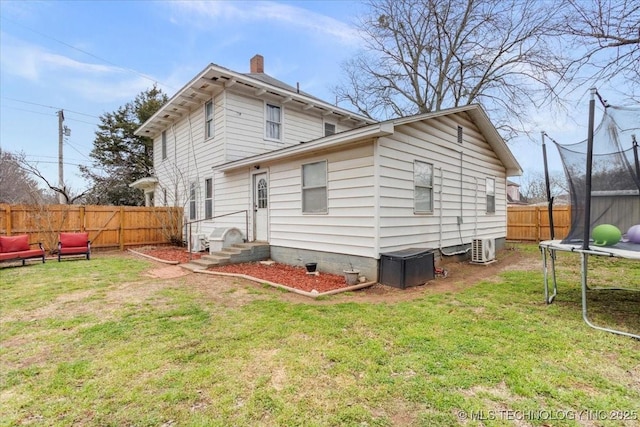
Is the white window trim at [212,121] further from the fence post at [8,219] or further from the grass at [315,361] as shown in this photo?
the grass at [315,361]

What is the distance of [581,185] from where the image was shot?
14.6 feet

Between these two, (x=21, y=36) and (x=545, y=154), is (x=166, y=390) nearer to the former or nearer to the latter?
(x=545, y=154)

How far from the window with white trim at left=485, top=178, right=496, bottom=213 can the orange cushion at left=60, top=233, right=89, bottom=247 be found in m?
13.2

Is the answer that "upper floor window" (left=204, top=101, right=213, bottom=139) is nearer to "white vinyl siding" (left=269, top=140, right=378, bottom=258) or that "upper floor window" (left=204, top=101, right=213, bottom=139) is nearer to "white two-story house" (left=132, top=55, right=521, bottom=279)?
"white two-story house" (left=132, top=55, right=521, bottom=279)

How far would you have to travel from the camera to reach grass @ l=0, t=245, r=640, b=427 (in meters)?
2.25

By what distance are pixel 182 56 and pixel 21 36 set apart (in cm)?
630

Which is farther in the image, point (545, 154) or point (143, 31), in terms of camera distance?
point (143, 31)

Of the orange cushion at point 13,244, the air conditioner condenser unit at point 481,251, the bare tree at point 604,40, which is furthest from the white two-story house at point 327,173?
the orange cushion at point 13,244

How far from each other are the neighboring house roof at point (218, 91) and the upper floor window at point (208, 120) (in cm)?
28

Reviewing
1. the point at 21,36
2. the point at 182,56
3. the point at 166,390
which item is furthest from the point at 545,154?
the point at 21,36

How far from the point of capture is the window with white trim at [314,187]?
7211 mm

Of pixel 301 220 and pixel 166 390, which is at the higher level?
pixel 301 220

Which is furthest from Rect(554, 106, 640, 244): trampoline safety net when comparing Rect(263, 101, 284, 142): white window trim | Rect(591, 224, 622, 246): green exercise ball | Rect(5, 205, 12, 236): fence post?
Rect(5, 205, 12, 236): fence post

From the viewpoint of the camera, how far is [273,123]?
1095 centimetres
